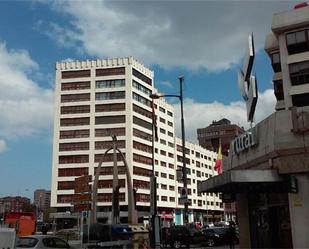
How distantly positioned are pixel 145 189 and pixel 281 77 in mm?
52929

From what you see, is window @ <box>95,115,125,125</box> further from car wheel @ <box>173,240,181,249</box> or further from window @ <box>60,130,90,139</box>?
car wheel @ <box>173,240,181,249</box>

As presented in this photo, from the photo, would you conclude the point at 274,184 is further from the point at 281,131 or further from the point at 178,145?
the point at 178,145

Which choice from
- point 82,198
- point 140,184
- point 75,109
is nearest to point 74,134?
point 75,109

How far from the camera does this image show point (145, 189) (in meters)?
102

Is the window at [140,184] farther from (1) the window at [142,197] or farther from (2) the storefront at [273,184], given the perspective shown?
(2) the storefront at [273,184]

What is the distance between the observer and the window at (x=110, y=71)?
10269 centimetres

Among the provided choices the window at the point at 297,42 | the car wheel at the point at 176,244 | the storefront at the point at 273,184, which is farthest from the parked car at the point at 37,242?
the window at the point at 297,42

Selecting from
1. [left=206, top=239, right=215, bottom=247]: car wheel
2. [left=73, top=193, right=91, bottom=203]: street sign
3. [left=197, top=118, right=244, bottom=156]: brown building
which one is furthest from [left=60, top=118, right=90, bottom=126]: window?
[left=73, top=193, right=91, bottom=203]: street sign

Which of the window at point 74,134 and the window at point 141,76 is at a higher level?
the window at point 141,76

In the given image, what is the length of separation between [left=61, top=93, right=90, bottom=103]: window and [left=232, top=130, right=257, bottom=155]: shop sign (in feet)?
267

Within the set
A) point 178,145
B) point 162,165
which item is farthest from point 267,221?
point 178,145

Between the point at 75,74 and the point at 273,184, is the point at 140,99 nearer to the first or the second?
the point at 75,74

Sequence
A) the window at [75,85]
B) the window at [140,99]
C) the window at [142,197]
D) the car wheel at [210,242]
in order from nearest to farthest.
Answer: the car wheel at [210,242] < the window at [142,197] < the window at [140,99] < the window at [75,85]

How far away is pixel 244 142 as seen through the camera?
21578mm
